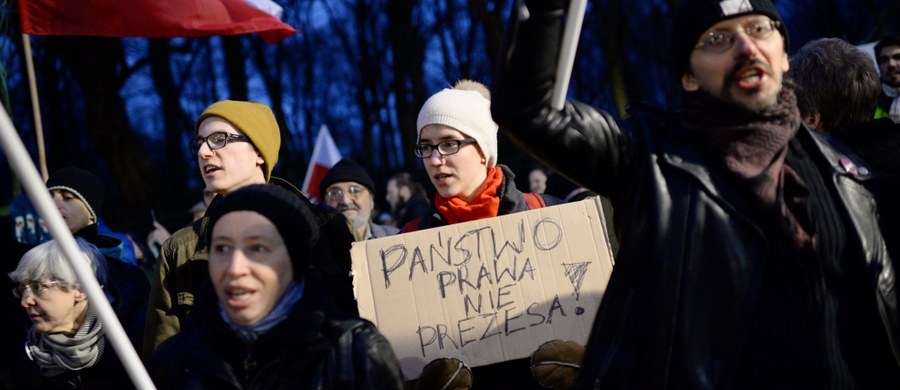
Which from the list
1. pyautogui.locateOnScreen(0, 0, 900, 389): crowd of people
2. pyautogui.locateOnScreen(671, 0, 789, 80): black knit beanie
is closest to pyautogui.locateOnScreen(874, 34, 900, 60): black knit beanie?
pyautogui.locateOnScreen(0, 0, 900, 389): crowd of people

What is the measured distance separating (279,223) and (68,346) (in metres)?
2.05

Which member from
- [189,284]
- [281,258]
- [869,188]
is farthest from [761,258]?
[189,284]

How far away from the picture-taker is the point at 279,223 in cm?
282

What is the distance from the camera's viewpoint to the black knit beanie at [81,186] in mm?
5430

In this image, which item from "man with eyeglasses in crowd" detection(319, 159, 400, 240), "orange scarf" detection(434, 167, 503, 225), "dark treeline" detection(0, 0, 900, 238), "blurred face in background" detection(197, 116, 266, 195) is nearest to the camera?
"orange scarf" detection(434, 167, 503, 225)

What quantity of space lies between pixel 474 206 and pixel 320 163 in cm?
573

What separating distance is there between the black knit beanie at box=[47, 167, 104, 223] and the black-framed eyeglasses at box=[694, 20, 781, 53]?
378 cm

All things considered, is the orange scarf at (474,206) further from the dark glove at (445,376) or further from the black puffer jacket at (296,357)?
the black puffer jacket at (296,357)

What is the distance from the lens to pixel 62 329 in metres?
4.48

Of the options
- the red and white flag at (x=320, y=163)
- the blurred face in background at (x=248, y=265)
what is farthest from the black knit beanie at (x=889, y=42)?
the red and white flag at (x=320, y=163)

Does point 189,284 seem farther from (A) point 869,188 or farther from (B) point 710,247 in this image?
(A) point 869,188

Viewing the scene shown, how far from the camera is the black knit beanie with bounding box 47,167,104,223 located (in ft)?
17.8

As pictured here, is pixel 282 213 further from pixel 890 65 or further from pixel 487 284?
pixel 890 65

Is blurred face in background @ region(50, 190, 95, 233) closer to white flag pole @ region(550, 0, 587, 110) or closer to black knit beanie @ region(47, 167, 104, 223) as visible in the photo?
black knit beanie @ region(47, 167, 104, 223)
